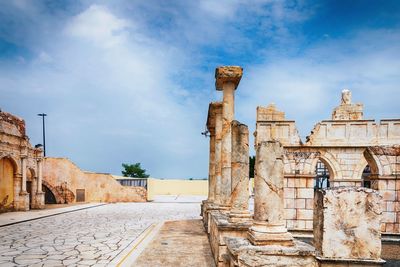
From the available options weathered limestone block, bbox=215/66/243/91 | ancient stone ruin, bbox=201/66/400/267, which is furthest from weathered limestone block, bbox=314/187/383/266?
weathered limestone block, bbox=215/66/243/91

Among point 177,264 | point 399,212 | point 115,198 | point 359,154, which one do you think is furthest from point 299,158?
point 115,198

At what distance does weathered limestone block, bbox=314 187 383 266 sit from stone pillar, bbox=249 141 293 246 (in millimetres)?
623

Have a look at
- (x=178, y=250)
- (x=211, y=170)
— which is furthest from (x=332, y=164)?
(x=178, y=250)

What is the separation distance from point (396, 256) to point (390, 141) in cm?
779

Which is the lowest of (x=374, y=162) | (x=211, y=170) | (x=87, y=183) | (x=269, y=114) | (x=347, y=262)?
(x=87, y=183)

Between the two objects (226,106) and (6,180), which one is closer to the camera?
(226,106)

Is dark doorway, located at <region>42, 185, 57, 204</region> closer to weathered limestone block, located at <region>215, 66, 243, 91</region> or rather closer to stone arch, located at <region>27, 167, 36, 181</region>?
stone arch, located at <region>27, 167, 36, 181</region>

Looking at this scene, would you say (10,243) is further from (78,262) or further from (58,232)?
(78,262)

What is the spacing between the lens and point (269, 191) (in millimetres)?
4785

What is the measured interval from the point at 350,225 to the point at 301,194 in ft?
26.2

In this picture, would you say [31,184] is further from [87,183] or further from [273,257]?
[273,257]

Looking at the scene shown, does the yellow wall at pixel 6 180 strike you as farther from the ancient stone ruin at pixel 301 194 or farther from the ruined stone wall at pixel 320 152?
the ruined stone wall at pixel 320 152

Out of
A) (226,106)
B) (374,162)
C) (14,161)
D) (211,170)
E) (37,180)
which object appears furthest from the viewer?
(37,180)

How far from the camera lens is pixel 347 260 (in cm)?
455
